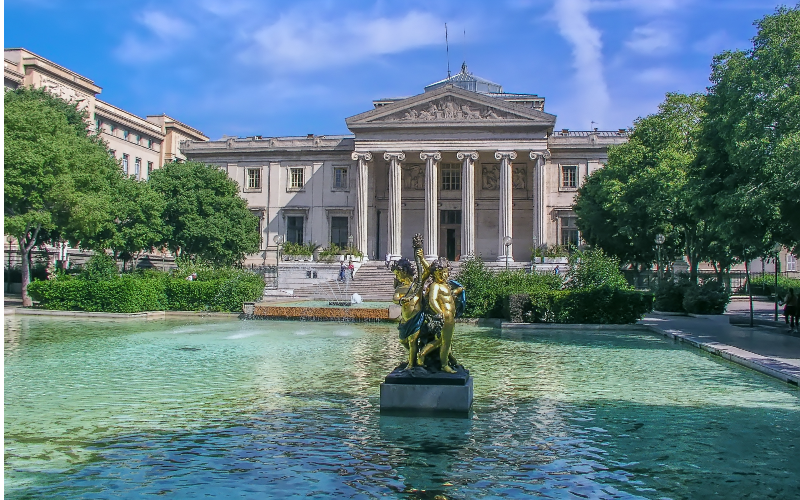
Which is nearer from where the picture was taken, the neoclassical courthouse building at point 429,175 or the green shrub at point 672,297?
the green shrub at point 672,297

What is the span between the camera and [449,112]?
49312mm

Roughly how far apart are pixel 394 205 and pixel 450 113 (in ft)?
23.8

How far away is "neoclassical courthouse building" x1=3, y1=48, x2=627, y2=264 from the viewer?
48875 millimetres

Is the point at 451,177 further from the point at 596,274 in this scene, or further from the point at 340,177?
the point at 596,274

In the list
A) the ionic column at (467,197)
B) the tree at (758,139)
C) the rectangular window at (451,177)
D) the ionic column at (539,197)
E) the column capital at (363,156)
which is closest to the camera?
the tree at (758,139)

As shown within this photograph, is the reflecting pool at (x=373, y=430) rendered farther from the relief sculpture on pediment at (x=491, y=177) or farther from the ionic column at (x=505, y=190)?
the relief sculpture on pediment at (x=491, y=177)

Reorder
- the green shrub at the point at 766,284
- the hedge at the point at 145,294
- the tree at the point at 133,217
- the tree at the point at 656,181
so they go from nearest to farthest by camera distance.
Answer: the hedge at the point at 145,294, the tree at the point at 656,181, the tree at the point at 133,217, the green shrub at the point at 766,284

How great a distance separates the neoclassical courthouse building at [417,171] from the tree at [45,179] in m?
19.0

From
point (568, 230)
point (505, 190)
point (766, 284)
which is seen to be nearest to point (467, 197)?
point (505, 190)

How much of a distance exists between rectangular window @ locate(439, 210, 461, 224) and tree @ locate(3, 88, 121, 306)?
27563 millimetres

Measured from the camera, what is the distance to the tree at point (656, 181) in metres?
34.3

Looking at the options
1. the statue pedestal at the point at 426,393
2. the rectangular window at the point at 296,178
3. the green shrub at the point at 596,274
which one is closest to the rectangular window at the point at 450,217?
the rectangular window at the point at 296,178

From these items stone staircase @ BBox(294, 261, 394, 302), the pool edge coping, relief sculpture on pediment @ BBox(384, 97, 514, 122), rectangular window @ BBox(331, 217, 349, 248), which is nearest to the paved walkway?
the pool edge coping

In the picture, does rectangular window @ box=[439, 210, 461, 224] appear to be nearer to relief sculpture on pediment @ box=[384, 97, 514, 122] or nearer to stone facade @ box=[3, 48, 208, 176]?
relief sculpture on pediment @ box=[384, 97, 514, 122]
